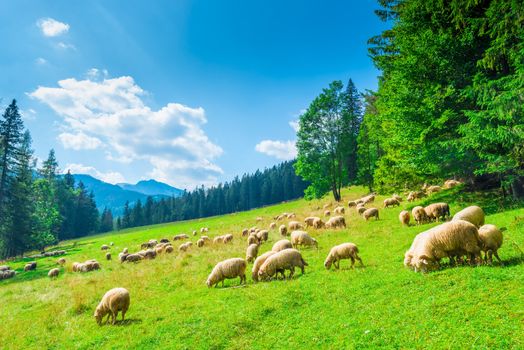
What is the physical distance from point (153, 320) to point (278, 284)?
5.08m

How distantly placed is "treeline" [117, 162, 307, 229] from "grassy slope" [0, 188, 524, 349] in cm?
10897

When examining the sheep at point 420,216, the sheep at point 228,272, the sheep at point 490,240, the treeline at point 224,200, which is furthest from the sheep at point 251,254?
the treeline at point 224,200

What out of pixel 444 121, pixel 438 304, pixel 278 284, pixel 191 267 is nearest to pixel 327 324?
pixel 438 304

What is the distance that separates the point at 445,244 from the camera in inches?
369

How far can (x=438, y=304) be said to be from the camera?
735cm

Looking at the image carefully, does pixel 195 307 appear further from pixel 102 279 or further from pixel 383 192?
pixel 383 192

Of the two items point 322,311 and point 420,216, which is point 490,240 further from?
point 420,216

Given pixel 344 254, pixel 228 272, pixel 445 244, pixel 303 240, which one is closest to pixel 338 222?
pixel 303 240

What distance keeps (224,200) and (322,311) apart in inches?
5409

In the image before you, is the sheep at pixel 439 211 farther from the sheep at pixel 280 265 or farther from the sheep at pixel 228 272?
the sheep at pixel 228 272

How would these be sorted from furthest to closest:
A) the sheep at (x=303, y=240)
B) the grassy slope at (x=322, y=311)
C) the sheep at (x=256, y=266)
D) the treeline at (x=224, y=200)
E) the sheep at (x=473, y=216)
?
the treeline at (x=224, y=200) → the sheep at (x=303, y=240) → the sheep at (x=256, y=266) → the sheep at (x=473, y=216) → the grassy slope at (x=322, y=311)

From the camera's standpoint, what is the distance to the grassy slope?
21.4 ft

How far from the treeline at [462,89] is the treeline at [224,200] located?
102 m

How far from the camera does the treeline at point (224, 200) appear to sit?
414ft
